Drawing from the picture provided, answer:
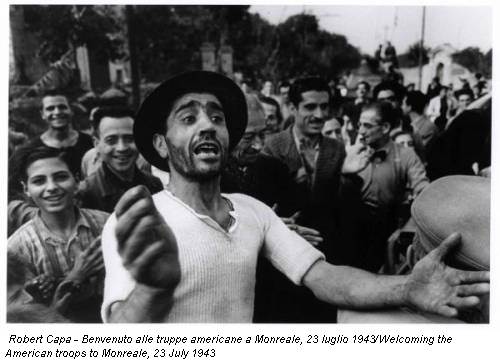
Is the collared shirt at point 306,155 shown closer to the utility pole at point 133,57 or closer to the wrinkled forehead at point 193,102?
the wrinkled forehead at point 193,102

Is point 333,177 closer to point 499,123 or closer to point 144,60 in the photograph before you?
point 499,123

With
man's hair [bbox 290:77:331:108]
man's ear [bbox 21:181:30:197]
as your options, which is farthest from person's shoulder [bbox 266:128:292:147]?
man's ear [bbox 21:181:30:197]

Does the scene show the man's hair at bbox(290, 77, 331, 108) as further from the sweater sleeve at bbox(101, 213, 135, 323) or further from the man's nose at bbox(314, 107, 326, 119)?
the sweater sleeve at bbox(101, 213, 135, 323)

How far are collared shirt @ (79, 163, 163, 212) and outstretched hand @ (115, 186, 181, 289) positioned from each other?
12.6 inches

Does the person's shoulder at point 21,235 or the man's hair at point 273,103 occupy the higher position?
the man's hair at point 273,103

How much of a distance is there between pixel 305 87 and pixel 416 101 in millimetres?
689

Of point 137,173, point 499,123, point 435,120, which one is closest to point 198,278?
point 137,173

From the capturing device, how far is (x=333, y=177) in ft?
9.68

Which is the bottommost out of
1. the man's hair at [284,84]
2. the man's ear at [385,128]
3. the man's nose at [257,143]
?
the man's nose at [257,143]

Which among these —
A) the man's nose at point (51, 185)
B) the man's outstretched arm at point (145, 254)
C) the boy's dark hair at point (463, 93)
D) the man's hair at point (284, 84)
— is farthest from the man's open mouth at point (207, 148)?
the boy's dark hair at point (463, 93)

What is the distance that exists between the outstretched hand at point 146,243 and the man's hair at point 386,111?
142 cm

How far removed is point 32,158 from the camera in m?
2.74

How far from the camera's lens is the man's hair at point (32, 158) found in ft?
8.97
